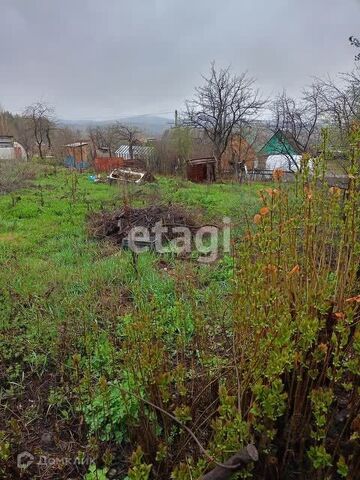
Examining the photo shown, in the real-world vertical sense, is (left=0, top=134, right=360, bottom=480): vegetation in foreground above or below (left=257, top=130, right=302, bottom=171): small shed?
below

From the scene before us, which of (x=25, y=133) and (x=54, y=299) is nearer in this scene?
(x=54, y=299)

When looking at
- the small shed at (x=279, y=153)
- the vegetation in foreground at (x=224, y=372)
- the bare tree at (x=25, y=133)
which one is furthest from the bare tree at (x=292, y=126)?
the bare tree at (x=25, y=133)

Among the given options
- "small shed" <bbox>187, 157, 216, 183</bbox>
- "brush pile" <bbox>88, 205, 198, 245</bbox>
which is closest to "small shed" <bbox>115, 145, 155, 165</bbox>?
"small shed" <bbox>187, 157, 216, 183</bbox>

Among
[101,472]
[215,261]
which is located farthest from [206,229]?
[101,472]

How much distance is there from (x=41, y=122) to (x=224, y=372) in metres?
31.2

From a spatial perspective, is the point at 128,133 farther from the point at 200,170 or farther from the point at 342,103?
the point at 342,103

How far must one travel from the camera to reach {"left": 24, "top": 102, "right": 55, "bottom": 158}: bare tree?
95.3 feet

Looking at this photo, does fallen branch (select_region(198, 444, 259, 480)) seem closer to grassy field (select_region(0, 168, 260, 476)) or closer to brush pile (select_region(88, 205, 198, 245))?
grassy field (select_region(0, 168, 260, 476))

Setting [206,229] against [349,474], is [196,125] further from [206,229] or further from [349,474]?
[349,474]

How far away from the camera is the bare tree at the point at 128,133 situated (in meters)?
24.7

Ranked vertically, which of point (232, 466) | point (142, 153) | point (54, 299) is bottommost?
point (54, 299)

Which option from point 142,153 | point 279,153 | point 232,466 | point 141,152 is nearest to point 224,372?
point 232,466

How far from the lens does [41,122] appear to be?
29266 millimetres

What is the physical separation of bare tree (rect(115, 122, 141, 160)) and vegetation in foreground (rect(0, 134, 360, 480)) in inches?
885
